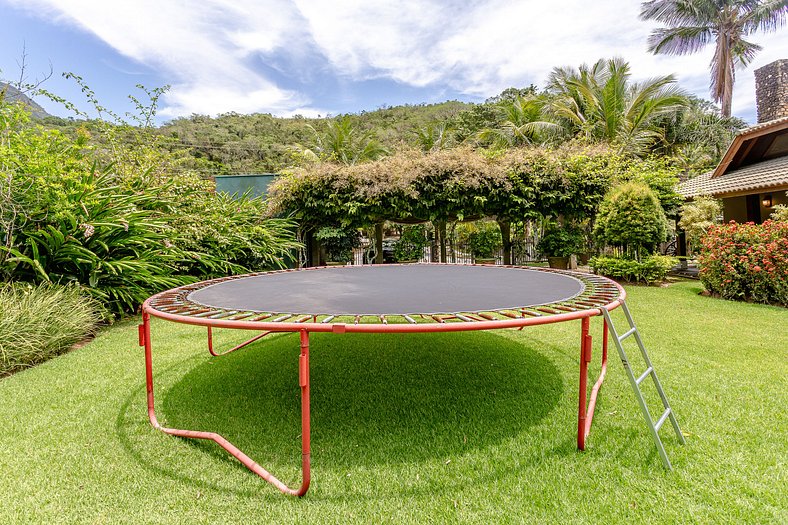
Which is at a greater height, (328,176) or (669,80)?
(669,80)

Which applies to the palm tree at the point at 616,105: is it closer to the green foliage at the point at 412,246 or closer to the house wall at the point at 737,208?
the house wall at the point at 737,208

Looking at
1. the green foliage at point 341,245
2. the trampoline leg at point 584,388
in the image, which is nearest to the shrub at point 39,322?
the trampoline leg at point 584,388

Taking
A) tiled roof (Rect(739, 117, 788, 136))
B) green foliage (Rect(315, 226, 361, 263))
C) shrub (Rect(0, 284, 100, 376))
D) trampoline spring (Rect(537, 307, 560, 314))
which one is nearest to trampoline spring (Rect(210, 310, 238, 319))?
trampoline spring (Rect(537, 307, 560, 314))

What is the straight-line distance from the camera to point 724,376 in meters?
2.48

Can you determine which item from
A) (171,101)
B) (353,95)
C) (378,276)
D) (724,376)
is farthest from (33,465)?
(353,95)

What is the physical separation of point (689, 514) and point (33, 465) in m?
2.56

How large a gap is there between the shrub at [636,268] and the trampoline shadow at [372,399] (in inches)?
187

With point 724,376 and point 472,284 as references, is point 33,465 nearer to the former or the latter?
point 472,284

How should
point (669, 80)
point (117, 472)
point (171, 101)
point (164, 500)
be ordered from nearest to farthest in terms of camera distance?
point (164, 500)
point (117, 472)
point (171, 101)
point (669, 80)

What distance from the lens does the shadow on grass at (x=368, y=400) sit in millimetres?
1744

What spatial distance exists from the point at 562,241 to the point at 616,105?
19.2 feet

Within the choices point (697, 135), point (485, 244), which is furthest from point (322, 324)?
point (697, 135)

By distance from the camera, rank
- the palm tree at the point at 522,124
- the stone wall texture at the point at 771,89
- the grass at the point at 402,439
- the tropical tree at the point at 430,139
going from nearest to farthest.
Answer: the grass at the point at 402,439, the stone wall texture at the point at 771,89, the palm tree at the point at 522,124, the tropical tree at the point at 430,139

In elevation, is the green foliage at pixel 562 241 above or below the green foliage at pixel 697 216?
below
